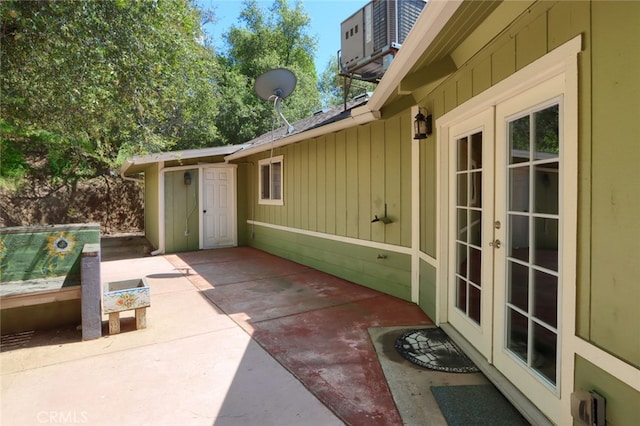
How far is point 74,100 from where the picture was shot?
11.4ft

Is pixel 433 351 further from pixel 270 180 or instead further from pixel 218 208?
pixel 218 208

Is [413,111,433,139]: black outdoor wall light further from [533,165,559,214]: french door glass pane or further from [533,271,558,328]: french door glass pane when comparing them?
[533,271,558,328]: french door glass pane

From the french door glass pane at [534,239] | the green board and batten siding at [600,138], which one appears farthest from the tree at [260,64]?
the french door glass pane at [534,239]

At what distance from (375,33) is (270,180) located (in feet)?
12.6

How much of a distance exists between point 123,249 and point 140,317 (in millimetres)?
6251

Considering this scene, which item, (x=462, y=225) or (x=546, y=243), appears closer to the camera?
(x=546, y=243)

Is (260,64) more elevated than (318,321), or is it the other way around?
(260,64)

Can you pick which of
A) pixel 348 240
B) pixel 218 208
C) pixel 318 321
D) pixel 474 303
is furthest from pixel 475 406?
pixel 218 208

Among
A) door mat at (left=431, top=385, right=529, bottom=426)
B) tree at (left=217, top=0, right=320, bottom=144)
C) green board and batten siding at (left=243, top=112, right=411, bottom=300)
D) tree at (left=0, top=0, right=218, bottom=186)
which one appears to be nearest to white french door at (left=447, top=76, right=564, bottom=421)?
door mat at (left=431, top=385, right=529, bottom=426)

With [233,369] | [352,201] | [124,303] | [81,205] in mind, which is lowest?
[233,369]

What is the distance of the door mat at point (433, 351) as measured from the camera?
2.56 m

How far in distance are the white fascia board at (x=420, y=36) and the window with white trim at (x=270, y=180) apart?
4.25 m

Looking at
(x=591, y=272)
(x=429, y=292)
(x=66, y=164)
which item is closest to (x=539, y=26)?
(x=591, y=272)

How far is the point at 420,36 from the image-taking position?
7.07 ft
